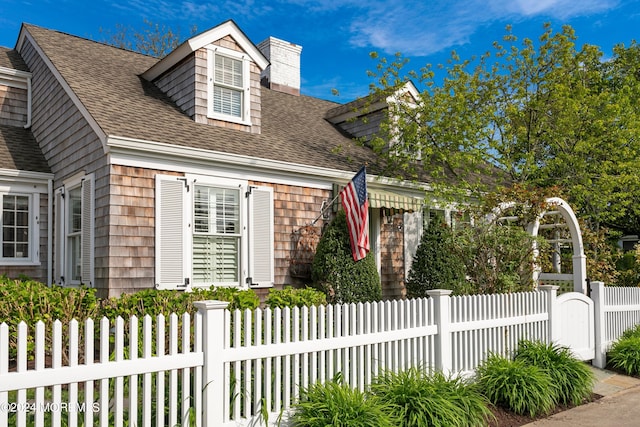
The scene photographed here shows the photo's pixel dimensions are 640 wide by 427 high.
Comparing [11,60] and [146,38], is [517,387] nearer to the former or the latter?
[11,60]

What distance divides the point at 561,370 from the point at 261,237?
524 cm

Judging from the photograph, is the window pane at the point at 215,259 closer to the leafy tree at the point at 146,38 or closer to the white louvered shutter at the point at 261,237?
the white louvered shutter at the point at 261,237

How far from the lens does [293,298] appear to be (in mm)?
8133

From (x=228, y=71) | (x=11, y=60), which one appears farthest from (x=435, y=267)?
(x=11, y=60)

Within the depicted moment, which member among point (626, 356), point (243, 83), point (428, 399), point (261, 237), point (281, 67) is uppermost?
point (281, 67)

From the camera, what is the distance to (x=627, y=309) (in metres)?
9.27

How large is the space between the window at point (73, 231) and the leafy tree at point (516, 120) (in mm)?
6408

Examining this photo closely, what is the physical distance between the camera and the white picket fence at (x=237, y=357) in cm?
352

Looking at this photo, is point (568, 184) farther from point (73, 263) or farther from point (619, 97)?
point (73, 263)

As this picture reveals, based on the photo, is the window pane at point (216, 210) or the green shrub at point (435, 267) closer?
the window pane at point (216, 210)

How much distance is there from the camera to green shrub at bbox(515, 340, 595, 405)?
6461mm

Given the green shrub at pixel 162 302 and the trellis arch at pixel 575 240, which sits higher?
the trellis arch at pixel 575 240

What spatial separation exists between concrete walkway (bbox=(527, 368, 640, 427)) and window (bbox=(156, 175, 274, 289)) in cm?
529

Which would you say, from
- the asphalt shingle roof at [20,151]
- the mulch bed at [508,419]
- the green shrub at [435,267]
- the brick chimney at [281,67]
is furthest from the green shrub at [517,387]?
the brick chimney at [281,67]
